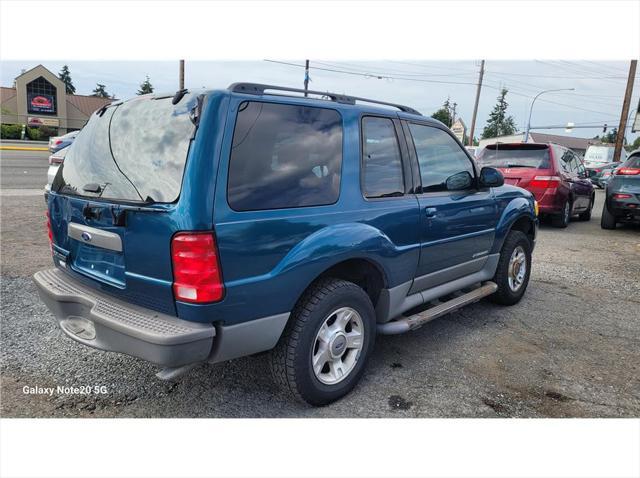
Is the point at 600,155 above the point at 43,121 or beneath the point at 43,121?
above

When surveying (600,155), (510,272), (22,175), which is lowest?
(22,175)

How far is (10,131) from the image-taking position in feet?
134

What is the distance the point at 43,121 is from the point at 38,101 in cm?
266

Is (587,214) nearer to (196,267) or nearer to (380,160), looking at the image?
(380,160)

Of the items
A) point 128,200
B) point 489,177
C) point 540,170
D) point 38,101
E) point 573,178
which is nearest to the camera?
point 128,200

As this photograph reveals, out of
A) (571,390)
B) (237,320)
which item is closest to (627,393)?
(571,390)

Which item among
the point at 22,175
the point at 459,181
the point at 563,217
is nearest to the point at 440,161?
the point at 459,181

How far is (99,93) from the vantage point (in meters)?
84.4

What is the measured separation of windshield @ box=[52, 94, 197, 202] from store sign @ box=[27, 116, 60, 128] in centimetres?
Result: 5822

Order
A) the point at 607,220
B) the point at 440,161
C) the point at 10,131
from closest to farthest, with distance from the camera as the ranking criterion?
the point at 440,161 → the point at 607,220 → the point at 10,131

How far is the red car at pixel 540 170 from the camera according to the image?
8984 mm

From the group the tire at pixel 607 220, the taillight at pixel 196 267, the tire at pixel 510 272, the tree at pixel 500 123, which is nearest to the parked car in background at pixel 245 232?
the taillight at pixel 196 267

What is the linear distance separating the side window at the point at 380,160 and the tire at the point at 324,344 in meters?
0.71

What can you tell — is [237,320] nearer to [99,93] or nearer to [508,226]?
[508,226]
